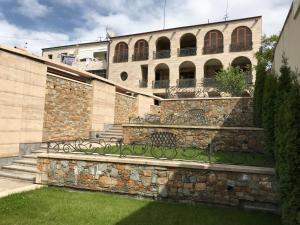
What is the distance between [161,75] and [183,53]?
14.0 ft

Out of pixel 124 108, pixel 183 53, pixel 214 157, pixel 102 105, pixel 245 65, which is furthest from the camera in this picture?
pixel 183 53

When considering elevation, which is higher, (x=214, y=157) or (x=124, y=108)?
(x=124, y=108)

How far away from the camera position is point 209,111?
615 inches

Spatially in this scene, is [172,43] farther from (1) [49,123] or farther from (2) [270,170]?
(2) [270,170]

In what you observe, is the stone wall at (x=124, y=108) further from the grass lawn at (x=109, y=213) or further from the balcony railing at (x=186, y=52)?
the balcony railing at (x=186, y=52)

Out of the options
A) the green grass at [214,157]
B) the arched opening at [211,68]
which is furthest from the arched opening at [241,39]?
the green grass at [214,157]

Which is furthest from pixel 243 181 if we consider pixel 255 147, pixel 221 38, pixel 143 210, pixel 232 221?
pixel 221 38

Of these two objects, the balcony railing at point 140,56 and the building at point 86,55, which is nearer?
the balcony railing at point 140,56

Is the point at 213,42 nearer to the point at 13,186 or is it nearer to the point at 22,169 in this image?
the point at 22,169

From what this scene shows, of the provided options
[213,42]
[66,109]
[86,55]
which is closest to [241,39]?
[213,42]

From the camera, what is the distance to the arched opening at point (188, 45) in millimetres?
29087

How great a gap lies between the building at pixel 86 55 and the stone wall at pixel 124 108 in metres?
16.4

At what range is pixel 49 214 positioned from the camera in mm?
5730

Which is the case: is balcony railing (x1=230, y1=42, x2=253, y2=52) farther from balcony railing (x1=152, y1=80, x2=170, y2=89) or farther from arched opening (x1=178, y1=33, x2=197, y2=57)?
balcony railing (x1=152, y1=80, x2=170, y2=89)
